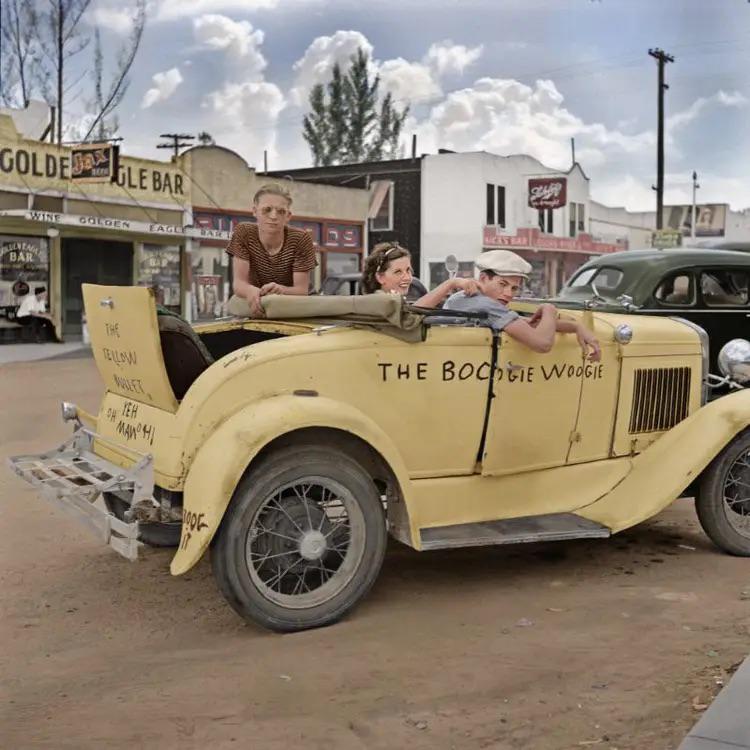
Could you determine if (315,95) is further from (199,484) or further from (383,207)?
(199,484)

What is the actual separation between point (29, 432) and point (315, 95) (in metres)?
61.3

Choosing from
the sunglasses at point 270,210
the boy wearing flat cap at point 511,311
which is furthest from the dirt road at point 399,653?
the sunglasses at point 270,210

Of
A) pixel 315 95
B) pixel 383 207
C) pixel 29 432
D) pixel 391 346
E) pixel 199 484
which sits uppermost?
pixel 315 95

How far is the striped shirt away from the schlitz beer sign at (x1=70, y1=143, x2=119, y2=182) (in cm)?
1961

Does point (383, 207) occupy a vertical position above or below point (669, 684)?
above

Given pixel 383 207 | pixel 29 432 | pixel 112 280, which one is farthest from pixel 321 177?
pixel 29 432

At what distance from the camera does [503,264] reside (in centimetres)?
502

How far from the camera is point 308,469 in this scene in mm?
4277

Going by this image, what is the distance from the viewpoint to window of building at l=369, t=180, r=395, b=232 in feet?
136

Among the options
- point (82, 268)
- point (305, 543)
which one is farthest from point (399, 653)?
point (82, 268)

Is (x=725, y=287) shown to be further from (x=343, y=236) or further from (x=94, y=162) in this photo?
(x=343, y=236)

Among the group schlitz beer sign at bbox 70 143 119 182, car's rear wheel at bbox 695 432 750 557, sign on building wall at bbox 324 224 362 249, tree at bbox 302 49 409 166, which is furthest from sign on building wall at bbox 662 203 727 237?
car's rear wheel at bbox 695 432 750 557

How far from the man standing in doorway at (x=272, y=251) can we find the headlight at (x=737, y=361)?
101 inches

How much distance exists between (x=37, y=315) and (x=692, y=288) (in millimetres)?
18093
